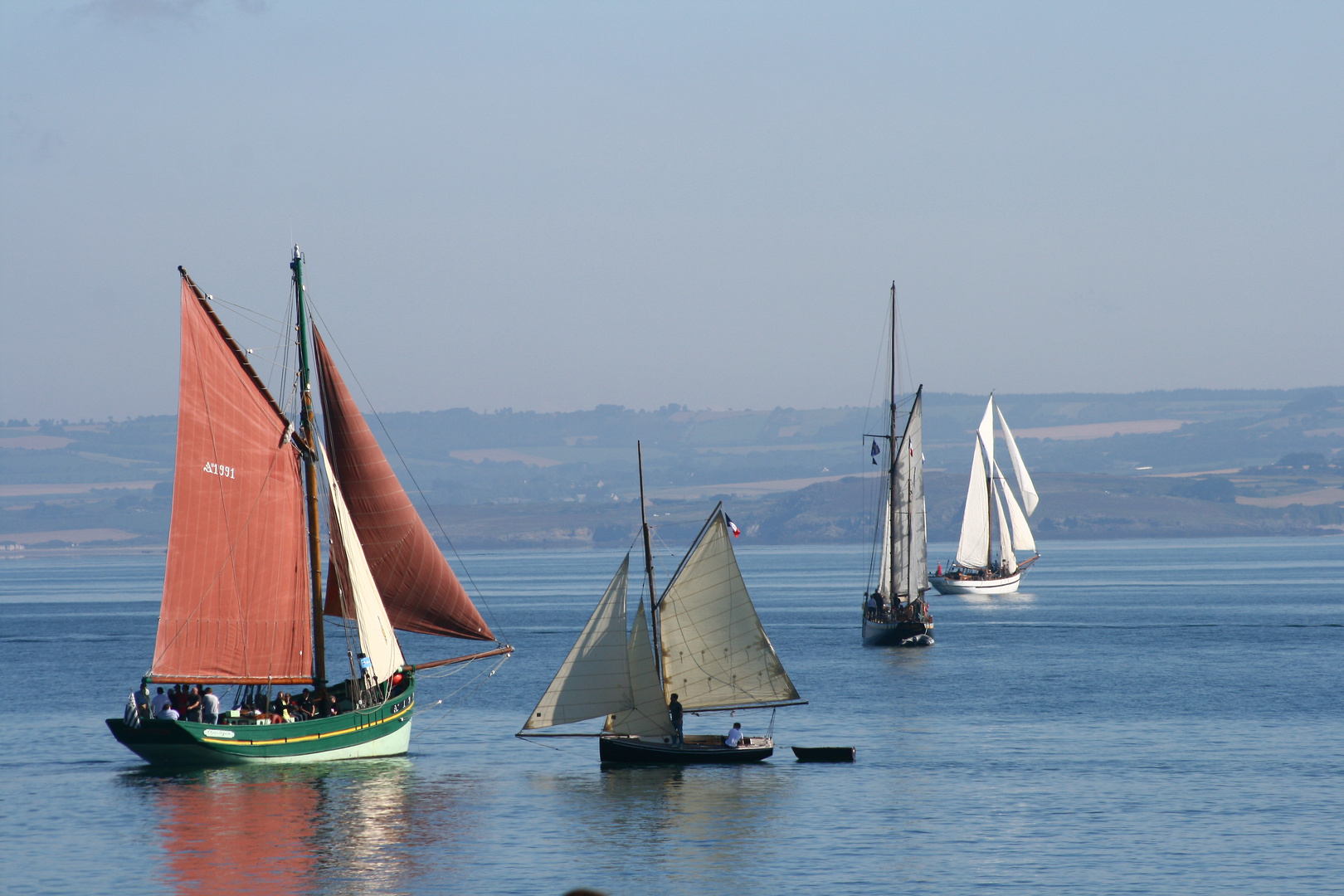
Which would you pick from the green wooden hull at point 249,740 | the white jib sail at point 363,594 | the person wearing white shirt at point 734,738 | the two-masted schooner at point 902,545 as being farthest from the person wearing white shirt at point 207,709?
the two-masted schooner at point 902,545

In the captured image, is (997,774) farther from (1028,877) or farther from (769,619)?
(769,619)

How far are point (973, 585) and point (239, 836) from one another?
129m

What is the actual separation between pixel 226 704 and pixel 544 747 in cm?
2441

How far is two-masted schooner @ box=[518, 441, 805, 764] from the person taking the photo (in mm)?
49062

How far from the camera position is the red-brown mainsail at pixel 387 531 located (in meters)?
50.6

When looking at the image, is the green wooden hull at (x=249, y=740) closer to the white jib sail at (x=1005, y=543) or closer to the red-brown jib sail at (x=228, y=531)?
the red-brown jib sail at (x=228, y=531)

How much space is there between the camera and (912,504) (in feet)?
317

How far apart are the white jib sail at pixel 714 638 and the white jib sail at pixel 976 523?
101 m

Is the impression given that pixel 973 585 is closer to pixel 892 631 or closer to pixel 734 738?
pixel 892 631

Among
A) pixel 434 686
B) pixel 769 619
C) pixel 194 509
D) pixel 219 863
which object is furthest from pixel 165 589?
pixel 769 619

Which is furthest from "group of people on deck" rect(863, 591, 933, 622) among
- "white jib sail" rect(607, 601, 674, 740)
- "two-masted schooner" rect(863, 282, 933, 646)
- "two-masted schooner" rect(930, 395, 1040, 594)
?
"two-masted schooner" rect(930, 395, 1040, 594)

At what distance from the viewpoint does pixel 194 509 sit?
49.5 metres

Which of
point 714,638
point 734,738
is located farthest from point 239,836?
point 734,738

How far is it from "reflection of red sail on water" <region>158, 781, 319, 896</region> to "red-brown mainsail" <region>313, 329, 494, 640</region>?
6116mm
